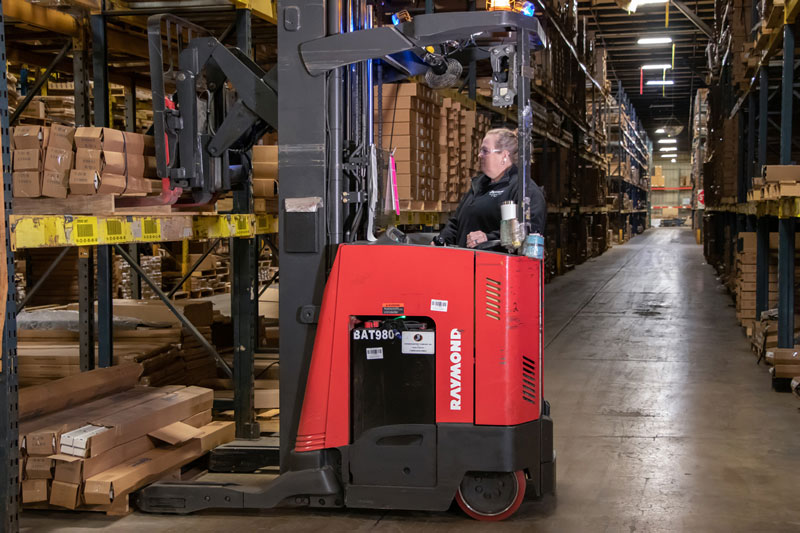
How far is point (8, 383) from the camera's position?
3465 millimetres

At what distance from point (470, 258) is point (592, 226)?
23467 millimetres

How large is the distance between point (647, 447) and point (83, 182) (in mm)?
3816

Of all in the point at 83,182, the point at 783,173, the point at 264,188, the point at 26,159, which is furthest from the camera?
the point at 783,173

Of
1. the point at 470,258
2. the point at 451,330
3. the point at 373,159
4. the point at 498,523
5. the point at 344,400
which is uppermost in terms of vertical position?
the point at 373,159

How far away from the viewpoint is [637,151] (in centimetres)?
4334

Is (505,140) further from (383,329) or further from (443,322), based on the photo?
(383,329)

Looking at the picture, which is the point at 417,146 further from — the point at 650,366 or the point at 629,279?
the point at 629,279

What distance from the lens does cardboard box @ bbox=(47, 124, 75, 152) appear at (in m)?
3.68

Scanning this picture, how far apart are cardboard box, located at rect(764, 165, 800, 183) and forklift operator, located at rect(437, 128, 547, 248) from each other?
10.0 feet

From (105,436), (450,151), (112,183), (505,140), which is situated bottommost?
(105,436)

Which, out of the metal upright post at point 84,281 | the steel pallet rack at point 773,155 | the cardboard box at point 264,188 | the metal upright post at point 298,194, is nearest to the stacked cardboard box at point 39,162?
the metal upright post at point 298,194

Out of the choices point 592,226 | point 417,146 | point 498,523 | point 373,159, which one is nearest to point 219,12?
point 373,159

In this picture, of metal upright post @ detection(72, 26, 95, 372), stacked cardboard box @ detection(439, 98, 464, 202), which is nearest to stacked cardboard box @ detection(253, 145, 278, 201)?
metal upright post @ detection(72, 26, 95, 372)

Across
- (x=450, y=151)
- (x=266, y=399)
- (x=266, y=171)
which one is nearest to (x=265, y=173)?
(x=266, y=171)
